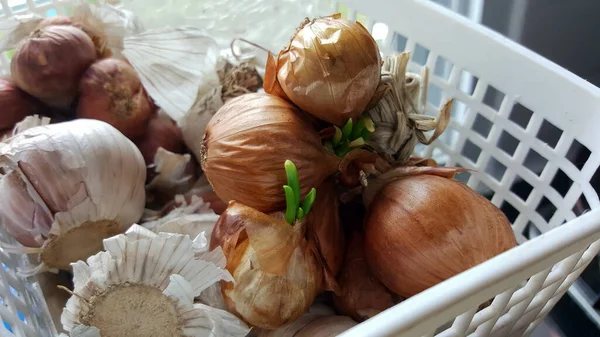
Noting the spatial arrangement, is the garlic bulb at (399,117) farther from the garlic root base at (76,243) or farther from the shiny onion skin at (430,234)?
the garlic root base at (76,243)

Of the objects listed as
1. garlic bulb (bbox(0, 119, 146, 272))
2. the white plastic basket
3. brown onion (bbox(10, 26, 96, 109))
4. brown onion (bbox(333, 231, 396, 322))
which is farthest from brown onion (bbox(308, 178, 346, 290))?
brown onion (bbox(10, 26, 96, 109))

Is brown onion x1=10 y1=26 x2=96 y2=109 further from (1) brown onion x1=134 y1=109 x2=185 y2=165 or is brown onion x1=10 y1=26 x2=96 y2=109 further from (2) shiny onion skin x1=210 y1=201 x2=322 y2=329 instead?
(2) shiny onion skin x1=210 y1=201 x2=322 y2=329

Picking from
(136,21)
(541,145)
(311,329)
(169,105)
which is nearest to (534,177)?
(541,145)

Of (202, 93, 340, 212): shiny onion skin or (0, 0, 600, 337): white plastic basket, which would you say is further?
(202, 93, 340, 212): shiny onion skin

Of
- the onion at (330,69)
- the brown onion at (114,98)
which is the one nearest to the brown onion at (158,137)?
the brown onion at (114,98)

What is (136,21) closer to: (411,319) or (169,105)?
(169,105)
